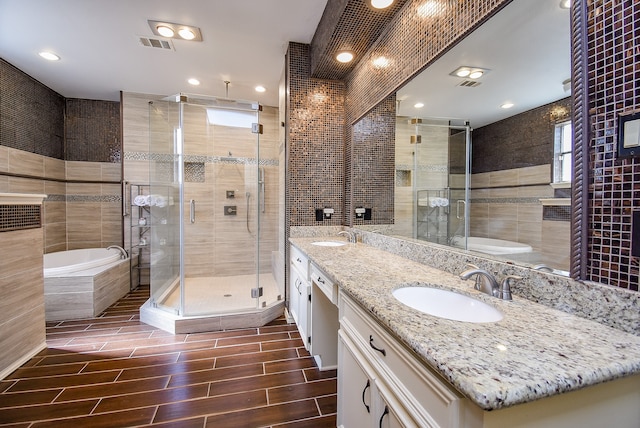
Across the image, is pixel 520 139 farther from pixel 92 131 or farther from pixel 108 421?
pixel 92 131

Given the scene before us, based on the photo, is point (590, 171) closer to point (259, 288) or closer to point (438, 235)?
point (438, 235)

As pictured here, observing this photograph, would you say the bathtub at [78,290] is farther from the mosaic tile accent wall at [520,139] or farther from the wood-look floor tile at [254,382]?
the mosaic tile accent wall at [520,139]

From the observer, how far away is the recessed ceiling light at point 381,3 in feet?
5.40

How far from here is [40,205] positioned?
7.04 feet

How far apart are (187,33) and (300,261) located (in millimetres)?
2250

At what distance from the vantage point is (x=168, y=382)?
1756 millimetres

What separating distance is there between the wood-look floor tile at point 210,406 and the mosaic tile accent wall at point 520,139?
1.77 metres

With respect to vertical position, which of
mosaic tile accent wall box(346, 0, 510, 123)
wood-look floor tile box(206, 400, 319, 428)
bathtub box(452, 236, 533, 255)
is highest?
mosaic tile accent wall box(346, 0, 510, 123)

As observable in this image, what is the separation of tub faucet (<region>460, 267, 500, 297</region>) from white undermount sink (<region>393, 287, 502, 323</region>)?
73 millimetres

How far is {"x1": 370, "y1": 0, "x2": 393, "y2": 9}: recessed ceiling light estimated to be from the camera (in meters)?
1.65

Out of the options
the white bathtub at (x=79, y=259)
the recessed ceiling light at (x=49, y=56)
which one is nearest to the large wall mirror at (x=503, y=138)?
the white bathtub at (x=79, y=259)

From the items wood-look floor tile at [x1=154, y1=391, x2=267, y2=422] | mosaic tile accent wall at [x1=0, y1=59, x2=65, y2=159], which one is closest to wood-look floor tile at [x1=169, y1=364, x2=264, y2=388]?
wood-look floor tile at [x1=154, y1=391, x2=267, y2=422]

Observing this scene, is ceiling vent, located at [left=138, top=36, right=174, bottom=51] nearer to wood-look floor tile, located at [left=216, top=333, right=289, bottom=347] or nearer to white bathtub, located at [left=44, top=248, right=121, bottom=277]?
white bathtub, located at [left=44, top=248, right=121, bottom=277]

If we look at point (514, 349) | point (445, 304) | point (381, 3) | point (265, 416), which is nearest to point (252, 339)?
point (265, 416)
